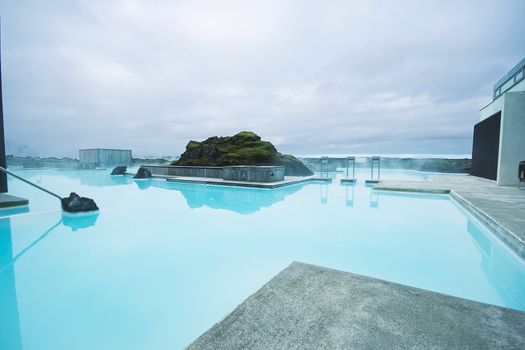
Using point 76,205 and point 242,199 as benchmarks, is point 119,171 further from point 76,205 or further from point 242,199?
point 242,199

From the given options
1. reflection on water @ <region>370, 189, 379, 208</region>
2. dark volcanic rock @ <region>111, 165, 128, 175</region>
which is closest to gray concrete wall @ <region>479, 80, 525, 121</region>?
reflection on water @ <region>370, 189, 379, 208</region>

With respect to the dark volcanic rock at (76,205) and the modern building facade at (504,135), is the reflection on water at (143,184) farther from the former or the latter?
the modern building facade at (504,135)

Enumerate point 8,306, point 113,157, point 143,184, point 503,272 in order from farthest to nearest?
point 113,157 < point 143,184 < point 503,272 < point 8,306

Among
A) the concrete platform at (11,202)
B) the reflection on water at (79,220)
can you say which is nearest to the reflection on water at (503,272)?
the reflection on water at (79,220)

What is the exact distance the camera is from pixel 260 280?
383 centimetres

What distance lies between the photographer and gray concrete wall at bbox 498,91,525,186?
10812mm

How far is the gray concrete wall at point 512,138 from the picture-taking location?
1081 cm

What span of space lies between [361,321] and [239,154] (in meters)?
19.9

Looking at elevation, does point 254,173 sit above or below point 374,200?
above

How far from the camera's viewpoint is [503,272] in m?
3.87

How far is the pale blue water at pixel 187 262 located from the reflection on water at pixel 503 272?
0.02 meters

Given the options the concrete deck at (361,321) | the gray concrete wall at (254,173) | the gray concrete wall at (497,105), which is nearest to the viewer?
the concrete deck at (361,321)

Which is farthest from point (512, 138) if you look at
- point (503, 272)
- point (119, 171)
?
point (119, 171)

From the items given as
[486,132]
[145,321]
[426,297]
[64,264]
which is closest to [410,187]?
[486,132]
